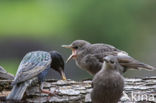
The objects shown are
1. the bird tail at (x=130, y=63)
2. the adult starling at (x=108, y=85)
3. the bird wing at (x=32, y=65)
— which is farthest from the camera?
the bird tail at (x=130, y=63)

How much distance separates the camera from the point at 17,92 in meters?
6.91

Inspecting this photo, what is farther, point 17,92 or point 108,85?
point 17,92

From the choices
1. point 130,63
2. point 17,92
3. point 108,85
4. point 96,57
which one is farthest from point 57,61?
point 108,85

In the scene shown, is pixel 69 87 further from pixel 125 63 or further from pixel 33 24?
pixel 33 24

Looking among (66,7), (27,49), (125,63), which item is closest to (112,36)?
(27,49)

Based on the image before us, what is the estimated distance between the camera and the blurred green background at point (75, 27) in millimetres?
16453

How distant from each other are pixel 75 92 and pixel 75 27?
33.6 ft

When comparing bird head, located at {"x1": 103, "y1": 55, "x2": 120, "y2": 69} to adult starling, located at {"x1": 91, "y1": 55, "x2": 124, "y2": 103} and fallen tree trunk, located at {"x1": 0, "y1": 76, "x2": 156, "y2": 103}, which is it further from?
fallen tree trunk, located at {"x1": 0, "y1": 76, "x2": 156, "y2": 103}

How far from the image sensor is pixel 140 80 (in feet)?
26.4

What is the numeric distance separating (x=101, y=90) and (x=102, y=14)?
10.4 m

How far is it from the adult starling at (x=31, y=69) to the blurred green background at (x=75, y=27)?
17.3 ft

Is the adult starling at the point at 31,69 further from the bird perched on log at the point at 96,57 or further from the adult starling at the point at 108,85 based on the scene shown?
the adult starling at the point at 108,85

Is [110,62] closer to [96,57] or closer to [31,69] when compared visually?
[31,69]

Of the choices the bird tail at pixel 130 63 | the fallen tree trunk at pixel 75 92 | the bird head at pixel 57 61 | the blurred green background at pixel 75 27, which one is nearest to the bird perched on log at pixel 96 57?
A: the bird tail at pixel 130 63
